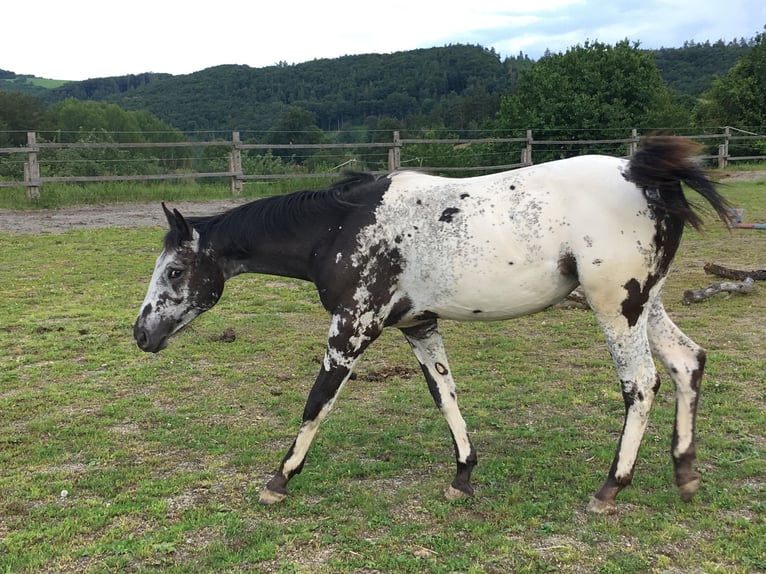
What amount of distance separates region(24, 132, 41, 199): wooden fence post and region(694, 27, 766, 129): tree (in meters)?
33.0

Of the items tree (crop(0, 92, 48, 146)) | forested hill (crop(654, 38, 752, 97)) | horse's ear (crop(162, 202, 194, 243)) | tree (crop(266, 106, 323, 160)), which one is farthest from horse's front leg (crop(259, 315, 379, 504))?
forested hill (crop(654, 38, 752, 97))

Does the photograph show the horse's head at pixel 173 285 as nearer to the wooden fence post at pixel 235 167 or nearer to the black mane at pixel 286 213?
the black mane at pixel 286 213

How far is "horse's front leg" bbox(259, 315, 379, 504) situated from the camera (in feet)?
11.6

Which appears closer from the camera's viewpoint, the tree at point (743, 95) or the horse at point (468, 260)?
the horse at point (468, 260)

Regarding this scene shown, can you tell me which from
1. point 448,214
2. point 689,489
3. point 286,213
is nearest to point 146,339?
point 286,213

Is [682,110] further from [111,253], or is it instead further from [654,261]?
[654,261]

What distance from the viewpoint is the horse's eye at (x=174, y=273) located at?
3.83m

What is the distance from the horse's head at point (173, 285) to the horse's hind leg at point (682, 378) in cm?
266

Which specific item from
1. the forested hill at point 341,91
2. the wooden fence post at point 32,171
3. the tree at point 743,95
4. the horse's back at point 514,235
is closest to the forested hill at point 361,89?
the forested hill at point 341,91

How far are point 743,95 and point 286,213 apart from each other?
123 ft

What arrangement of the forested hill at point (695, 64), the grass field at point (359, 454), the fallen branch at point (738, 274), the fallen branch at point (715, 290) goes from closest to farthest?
1. the grass field at point (359, 454)
2. the fallen branch at point (715, 290)
3. the fallen branch at point (738, 274)
4. the forested hill at point (695, 64)

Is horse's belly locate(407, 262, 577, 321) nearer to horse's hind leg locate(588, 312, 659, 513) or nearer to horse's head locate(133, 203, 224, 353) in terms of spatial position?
horse's hind leg locate(588, 312, 659, 513)

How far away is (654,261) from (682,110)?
1738 inches

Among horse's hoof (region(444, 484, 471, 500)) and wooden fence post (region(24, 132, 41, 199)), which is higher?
wooden fence post (region(24, 132, 41, 199))
